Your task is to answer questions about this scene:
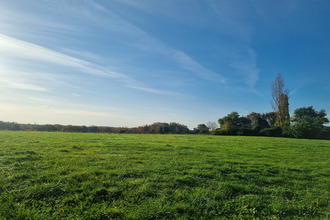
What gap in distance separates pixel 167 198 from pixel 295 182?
493 cm

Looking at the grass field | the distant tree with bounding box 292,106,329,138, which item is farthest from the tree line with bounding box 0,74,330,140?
the grass field

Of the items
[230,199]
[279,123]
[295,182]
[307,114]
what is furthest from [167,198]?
[279,123]

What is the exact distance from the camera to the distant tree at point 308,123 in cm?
3281

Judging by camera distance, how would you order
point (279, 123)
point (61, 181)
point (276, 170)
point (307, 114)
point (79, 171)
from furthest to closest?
point (279, 123) < point (307, 114) < point (276, 170) < point (79, 171) < point (61, 181)

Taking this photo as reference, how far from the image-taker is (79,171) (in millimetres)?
5750

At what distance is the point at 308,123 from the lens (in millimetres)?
33125

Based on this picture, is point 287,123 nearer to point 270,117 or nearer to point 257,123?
point 257,123

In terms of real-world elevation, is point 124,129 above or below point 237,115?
below

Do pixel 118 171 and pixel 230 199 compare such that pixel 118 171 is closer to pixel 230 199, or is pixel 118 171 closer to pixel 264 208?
pixel 230 199

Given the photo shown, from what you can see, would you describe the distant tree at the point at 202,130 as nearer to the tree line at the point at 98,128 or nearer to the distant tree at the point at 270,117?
the tree line at the point at 98,128

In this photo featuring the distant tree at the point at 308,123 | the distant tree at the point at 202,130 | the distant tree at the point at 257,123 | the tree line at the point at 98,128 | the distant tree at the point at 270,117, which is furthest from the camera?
the distant tree at the point at 270,117

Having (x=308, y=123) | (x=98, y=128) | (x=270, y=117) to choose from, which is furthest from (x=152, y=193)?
(x=270, y=117)

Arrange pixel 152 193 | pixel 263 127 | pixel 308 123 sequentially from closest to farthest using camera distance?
1. pixel 152 193
2. pixel 308 123
3. pixel 263 127

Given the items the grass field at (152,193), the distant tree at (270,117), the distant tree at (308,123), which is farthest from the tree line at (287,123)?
the grass field at (152,193)
